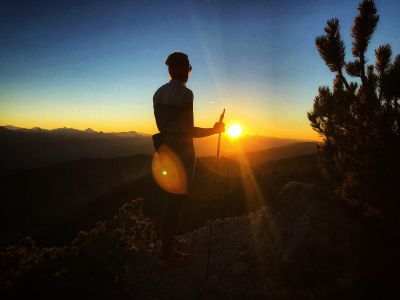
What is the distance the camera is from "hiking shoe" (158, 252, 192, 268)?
5281 mm

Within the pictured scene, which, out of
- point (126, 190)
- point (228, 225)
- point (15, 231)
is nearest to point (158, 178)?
point (228, 225)

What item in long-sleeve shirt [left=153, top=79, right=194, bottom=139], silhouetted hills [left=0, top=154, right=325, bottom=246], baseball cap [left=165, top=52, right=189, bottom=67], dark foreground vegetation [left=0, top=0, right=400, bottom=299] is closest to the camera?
dark foreground vegetation [left=0, top=0, right=400, bottom=299]

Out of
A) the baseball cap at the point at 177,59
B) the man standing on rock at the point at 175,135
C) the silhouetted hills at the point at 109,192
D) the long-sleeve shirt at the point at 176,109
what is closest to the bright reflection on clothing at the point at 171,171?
the man standing on rock at the point at 175,135

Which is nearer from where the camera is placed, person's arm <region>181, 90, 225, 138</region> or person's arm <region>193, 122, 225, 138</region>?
person's arm <region>181, 90, 225, 138</region>

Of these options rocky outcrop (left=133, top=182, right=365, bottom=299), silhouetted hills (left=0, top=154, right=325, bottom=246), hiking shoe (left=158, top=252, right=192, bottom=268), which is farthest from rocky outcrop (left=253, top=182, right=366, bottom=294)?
hiking shoe (left=158, top=252, right=192, bottom=268)

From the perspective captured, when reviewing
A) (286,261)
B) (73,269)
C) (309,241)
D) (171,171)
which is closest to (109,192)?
(171,171)

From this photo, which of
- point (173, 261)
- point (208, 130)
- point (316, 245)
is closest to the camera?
point (316, 245)

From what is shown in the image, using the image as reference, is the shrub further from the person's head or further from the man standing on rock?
the person's head

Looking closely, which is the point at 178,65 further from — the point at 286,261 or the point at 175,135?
the point at 286,261

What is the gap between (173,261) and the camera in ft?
17.4

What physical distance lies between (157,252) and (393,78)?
4.96 m

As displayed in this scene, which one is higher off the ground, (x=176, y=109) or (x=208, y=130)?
(x=176, y=109)

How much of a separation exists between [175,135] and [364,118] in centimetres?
318

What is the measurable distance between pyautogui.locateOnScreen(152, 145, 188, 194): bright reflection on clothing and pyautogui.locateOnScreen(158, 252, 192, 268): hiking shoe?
1.24 metres
